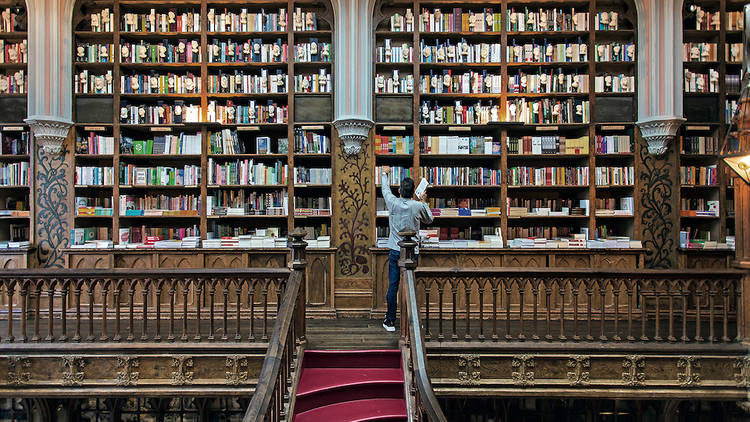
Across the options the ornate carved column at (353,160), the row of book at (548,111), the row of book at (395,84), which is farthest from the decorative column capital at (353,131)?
the row of book at (548,111)

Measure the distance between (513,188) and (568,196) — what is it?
0.87m

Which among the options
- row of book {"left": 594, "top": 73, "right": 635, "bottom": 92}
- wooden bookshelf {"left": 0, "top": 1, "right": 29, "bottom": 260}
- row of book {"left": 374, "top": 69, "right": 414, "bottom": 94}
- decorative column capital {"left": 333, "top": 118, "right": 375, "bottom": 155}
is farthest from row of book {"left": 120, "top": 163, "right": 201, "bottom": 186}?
row of book {"left": 594, "top": 73, "right": 635, "bottom": 92}

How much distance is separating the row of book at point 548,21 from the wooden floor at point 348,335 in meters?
4.05

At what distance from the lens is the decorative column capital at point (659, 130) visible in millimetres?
5180

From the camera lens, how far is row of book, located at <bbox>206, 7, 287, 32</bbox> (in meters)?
5.38

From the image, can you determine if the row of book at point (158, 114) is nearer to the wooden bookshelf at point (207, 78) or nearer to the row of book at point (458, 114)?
the wooden bookshelf at point (207, 78)

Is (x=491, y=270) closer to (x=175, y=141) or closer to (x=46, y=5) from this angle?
(x=175, y=141)

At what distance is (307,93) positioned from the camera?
539 centimetres

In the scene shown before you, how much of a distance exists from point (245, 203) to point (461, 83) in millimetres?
3129

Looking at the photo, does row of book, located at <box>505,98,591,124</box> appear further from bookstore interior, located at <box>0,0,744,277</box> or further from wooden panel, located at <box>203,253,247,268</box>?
wooden panel, located at <box>203,253,247,268</box>

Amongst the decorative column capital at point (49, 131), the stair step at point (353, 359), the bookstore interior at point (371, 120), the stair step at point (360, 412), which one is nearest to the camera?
the stair step at point (360, 412)

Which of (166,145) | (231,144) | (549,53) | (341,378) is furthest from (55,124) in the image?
(549,53)

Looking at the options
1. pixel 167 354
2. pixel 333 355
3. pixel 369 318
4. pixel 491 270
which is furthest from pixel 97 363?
pixel 491 270

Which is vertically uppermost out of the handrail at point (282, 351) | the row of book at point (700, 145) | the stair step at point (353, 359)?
the row of book at point (700, 145)
